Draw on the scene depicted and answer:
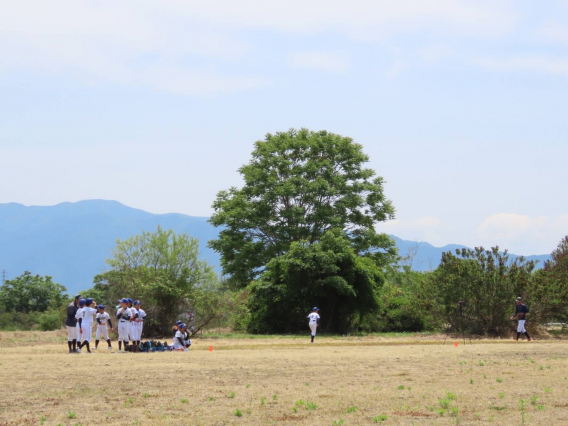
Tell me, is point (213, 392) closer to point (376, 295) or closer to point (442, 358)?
point (442, 358)

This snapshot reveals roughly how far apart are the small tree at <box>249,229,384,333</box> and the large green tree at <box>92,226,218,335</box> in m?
3.64

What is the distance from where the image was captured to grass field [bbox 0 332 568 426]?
11.8 meters

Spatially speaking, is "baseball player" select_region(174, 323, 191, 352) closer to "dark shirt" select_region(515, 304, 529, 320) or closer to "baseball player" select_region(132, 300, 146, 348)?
"baseball player" select_region(132, 300, 146, 348)

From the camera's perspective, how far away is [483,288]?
114 feet

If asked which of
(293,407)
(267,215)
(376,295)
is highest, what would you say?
(267,215)

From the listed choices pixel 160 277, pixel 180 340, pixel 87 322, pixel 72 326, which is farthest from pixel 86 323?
pixel 160 277

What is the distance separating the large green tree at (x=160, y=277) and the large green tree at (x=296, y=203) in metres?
10.5

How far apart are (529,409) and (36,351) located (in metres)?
19.2

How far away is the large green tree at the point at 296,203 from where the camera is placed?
48.3m

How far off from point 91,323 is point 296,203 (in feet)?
83.8

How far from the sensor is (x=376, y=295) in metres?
39.3

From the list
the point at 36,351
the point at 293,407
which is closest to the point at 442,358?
the point at 293,407

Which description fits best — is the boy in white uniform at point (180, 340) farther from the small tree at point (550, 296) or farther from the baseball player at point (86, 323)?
the small tree at point (550, 296)

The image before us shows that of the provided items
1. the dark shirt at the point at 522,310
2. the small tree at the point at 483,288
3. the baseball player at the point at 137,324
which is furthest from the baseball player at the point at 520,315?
the baseball player at the point at 137,324
